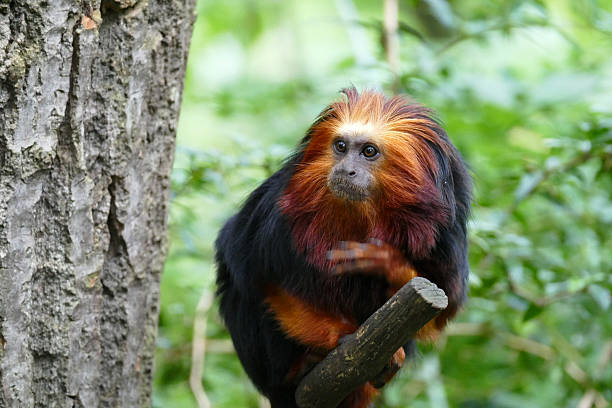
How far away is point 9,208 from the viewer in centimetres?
204

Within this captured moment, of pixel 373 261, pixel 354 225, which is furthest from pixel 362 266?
pixel 354 225

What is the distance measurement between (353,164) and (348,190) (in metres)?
0.11

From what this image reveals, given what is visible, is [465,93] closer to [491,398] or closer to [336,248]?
[491,398]

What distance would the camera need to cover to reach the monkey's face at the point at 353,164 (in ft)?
8.57

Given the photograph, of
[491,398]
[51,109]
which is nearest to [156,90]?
[51,109]

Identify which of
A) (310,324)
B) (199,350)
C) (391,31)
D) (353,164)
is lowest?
(199,350)

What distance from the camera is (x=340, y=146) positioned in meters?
2.76

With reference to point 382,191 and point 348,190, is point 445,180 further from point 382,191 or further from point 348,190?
point 348,190

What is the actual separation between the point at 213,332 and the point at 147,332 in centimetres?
184

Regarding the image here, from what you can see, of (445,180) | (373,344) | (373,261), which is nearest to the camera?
(373,344)

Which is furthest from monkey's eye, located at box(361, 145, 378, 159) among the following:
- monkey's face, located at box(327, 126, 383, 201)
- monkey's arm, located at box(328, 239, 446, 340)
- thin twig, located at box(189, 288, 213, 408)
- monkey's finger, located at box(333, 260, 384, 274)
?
thin twig, located at box(189, 288, 213, 408)

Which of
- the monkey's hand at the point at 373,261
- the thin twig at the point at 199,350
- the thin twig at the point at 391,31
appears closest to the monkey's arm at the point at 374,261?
the monkey's hand at the point at 373,261

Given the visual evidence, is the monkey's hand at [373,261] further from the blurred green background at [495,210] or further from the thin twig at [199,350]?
the thin twig at [199,350]

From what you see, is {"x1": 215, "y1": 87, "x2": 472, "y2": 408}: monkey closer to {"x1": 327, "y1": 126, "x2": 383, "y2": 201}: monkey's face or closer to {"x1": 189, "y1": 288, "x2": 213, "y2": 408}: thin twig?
{"x1": 327, "y1": 126, "x2": 383, "y2": 201}: monkey's face
